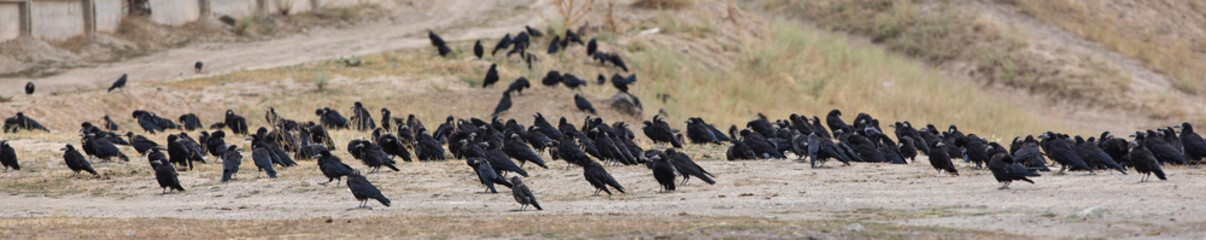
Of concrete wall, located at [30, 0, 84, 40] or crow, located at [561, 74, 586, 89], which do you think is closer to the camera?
crow, located at [561, 74, 586, 89]

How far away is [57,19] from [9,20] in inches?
64.7

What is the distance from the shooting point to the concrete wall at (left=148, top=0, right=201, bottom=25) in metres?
39.3

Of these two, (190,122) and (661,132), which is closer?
(661,132)

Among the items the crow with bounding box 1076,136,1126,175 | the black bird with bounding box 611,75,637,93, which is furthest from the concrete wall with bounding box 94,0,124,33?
the crow with bounding box 1076,136,1126,175

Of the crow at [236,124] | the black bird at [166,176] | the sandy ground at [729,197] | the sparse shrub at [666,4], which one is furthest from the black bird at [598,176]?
the sparse shrub at [666,4]

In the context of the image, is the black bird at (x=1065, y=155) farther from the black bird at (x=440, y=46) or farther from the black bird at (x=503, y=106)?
the black bird at (x=440, y=46)

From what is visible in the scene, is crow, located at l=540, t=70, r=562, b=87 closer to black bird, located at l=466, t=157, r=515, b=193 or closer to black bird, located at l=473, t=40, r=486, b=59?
black bird, located at l=473, t=40, r=486, b=59

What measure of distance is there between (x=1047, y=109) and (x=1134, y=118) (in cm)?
281

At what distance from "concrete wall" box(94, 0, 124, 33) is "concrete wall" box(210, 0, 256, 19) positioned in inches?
152

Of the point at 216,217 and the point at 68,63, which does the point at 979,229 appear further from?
the point at 68,63

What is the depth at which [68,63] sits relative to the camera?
1341 inches

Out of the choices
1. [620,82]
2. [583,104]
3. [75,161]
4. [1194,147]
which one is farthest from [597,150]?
[620,82]

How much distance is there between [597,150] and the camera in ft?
60.8

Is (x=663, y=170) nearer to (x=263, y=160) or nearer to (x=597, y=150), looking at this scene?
(x=597, y=150)
